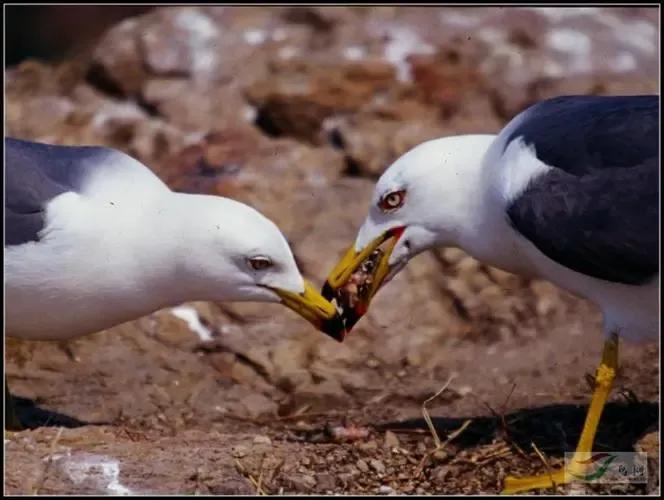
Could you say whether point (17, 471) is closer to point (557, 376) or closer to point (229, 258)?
point (229, 258)

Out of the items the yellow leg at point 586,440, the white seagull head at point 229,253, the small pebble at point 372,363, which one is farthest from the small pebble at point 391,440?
the small pebble at point 372,363

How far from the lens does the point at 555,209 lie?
16.4 feet

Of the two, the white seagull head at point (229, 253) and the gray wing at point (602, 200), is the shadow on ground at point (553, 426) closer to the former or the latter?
the gray wing at point (602, 200)

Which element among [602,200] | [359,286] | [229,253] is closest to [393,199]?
[359,286]

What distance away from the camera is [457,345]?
698 cm

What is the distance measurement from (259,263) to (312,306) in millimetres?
331

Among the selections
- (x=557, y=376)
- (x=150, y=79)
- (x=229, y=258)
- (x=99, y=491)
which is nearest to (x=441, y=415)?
(x=557, y=376)

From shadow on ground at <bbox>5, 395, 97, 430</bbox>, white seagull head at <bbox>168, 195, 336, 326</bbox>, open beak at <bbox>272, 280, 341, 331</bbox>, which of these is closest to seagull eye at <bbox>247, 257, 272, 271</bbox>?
white seagull head at <bbox>168, 195, 336, 326</bbox>

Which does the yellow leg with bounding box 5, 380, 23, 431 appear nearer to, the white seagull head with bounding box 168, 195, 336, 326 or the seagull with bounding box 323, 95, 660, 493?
the white seagull head with bounding box 168, 195, 336, 326

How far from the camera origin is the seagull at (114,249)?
5164mm

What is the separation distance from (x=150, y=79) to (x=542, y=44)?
2696mm

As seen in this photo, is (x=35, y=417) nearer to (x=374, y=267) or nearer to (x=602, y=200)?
(x=374, y=267)

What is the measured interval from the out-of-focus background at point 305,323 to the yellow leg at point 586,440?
15 centimetres

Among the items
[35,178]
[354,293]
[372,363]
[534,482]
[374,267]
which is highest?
[35,178]
